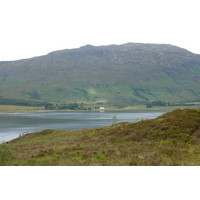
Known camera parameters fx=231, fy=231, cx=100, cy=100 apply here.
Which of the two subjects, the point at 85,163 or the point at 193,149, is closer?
the point at 85,163

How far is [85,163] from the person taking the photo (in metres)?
20.2

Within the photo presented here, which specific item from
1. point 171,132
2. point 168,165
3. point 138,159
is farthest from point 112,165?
point 171,132

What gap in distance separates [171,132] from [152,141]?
351cm

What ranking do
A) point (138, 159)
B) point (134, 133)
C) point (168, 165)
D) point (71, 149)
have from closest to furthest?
point (168, 165) → point (138, 159) → point (71, 149) → point (134, 133)

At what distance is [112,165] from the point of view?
1891 centimetres

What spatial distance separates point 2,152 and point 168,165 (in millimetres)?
16697

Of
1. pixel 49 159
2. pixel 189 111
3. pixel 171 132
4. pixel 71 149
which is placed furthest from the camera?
pixel 189 111

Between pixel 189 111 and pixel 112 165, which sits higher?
pixel 189 111

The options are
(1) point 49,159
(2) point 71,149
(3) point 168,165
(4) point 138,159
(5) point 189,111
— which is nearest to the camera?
(3) point 168,165

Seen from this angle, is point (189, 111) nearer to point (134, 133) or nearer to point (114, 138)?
Result: point (134, 133)

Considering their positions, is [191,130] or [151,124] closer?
[191,130]

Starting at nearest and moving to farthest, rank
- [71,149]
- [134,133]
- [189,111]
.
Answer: [71,149] < [134,133] < [189,111]

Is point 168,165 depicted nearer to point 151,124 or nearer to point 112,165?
point 112,165

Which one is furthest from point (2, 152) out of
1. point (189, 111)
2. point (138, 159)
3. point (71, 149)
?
point (189, 111)
